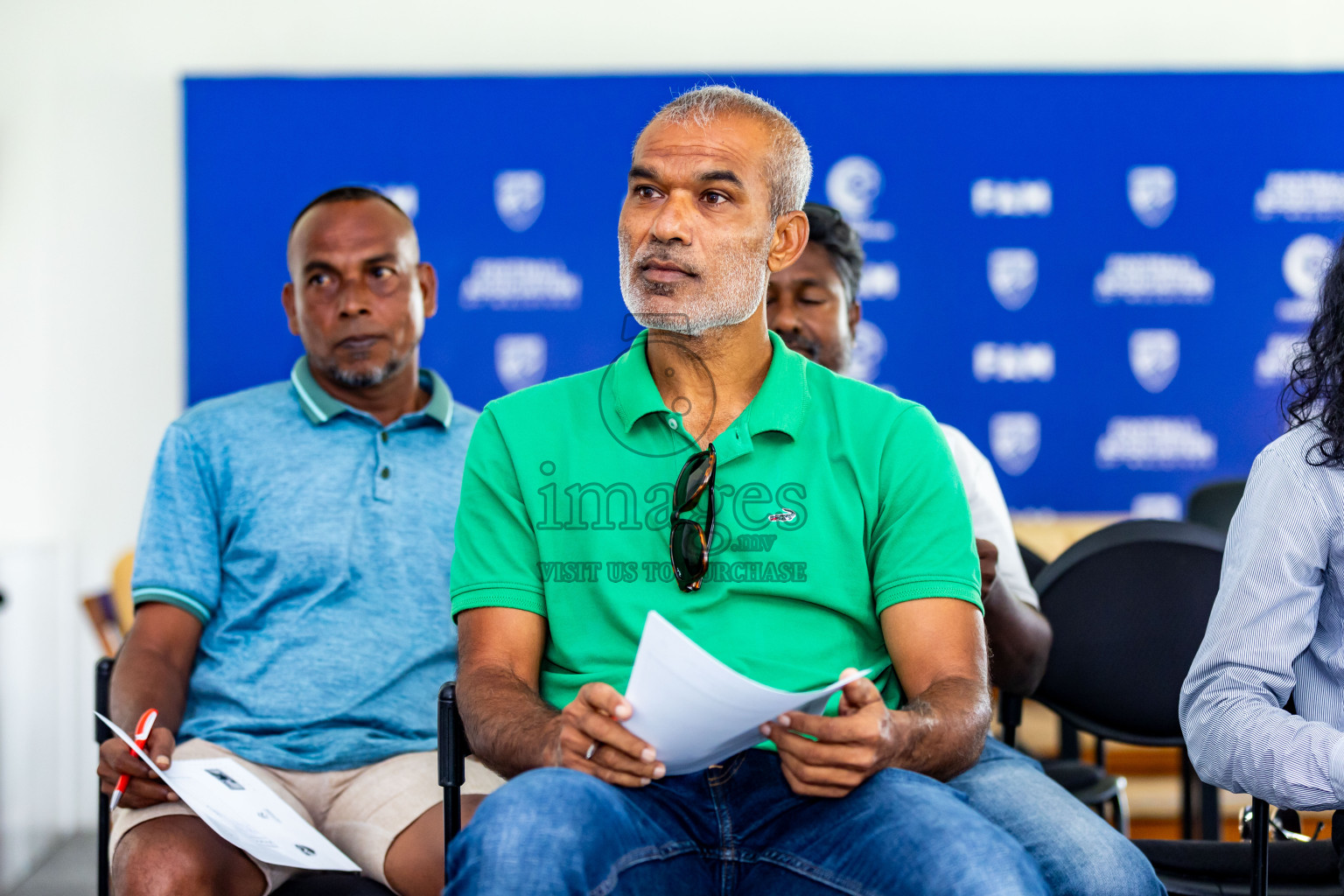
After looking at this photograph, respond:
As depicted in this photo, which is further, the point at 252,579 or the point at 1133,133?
the point at 1133,133

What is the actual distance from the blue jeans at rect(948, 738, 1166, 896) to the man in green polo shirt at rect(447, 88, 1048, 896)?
0.50 feet

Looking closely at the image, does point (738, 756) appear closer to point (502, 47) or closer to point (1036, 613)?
point (1036, 613)

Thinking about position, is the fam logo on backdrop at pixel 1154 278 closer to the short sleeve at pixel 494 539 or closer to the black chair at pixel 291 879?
the short sleeve at pixel 494 539

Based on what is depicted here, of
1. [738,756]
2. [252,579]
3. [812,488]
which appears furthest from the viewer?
[252,579]

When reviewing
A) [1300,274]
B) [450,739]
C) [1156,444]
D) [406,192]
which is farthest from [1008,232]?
[450,739]

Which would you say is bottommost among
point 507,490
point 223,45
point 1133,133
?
point 507,490

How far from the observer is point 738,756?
1.40 metres

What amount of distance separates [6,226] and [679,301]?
9.81 feet

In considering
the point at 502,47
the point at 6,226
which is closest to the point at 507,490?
the point at 502,47

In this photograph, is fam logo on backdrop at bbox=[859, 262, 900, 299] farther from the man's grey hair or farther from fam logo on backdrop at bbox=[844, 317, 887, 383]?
the man's grey hair

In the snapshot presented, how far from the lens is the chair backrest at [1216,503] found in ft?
10.1

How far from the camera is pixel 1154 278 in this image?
12.3 feet

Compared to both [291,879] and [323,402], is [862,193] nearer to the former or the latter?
[323,402]

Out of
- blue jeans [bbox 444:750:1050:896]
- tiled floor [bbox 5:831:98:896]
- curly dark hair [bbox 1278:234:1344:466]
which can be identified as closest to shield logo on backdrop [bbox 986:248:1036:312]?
curly dark hair [bbox 1278:234:1344:466]
